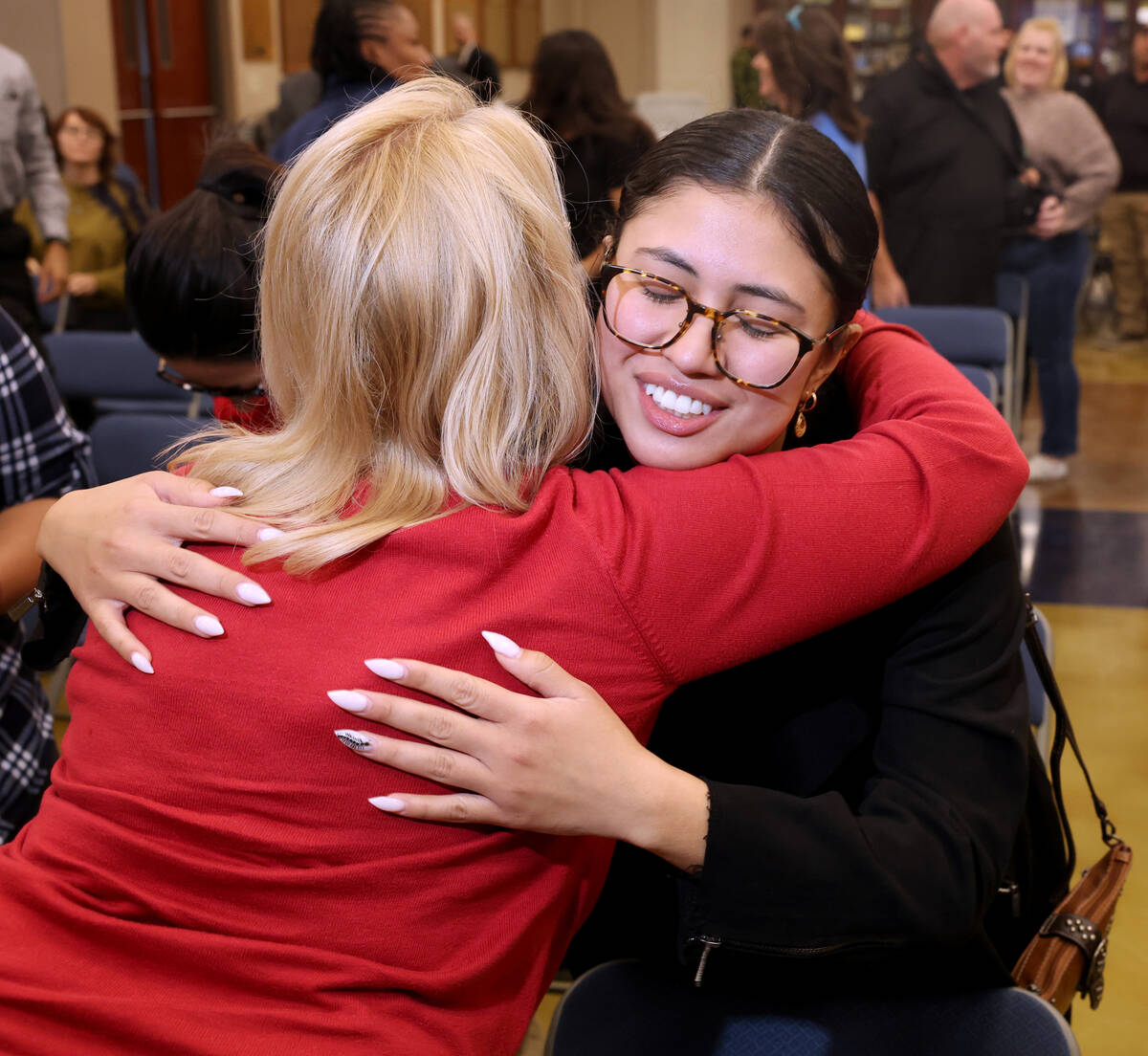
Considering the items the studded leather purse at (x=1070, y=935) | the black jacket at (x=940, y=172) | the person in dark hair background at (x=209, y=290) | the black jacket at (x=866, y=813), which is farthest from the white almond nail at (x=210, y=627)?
the black jacket at (x=940, y=172)

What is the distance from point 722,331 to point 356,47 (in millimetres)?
2869

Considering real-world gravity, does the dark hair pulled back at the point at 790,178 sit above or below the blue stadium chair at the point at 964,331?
above

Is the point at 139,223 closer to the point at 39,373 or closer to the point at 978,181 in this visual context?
the point at 978,181

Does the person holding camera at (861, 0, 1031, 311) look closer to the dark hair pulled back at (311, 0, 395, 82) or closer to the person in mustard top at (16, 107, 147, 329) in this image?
the dark hair pulled back at (311, 0, 395, 82)

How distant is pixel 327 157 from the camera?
1.13 meters

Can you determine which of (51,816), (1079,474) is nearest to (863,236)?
(51,816)

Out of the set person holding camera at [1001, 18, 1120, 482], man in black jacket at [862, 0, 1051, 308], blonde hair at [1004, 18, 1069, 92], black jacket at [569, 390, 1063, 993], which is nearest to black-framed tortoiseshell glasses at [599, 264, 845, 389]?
black jacket at [569, 390, 1063, 993]

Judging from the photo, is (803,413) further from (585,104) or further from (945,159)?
(945,159)

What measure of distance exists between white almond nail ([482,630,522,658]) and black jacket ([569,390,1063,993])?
25 cm

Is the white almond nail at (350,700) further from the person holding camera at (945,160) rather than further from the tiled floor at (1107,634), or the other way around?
the person holding camera at (945,160)

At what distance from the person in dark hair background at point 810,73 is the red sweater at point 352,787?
3236mm

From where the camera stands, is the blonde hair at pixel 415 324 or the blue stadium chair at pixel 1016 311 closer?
the blonde hair at pixel 415 324

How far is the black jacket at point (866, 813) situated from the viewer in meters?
1.12

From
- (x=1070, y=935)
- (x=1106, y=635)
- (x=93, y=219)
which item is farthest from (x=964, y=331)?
(x=93, y=219)
